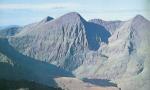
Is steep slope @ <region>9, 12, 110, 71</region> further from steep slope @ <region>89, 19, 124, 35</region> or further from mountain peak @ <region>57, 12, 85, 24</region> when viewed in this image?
steep slope @ <region>89, 19, 124, 35</region>

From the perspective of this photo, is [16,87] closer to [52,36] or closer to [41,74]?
[41,74]

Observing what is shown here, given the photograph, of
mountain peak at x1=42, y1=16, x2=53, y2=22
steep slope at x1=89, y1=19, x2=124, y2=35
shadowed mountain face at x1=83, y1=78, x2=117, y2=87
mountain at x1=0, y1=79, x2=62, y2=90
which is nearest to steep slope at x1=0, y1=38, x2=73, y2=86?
mountain at x1=0, y1=79, x2=62, y2=90

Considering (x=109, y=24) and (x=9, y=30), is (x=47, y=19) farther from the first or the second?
(x=109, y=24)

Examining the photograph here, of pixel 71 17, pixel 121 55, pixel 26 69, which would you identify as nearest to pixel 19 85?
pixel 26 69

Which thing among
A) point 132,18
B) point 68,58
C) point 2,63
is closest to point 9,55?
point 2,63

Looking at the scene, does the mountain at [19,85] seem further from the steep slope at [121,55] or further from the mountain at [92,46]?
the steep slope at [121,55]
